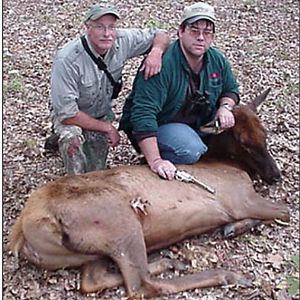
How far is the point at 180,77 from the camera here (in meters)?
5.03

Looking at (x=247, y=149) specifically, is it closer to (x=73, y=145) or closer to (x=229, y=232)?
(x=229, y=232)

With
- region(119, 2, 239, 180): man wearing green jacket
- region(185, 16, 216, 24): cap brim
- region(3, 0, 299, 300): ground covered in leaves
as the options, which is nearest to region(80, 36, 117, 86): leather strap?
region(119, 2, 239, 180): man wearing green jacket

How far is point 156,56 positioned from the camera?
509 cm

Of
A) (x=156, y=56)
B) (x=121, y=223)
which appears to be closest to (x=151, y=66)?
(x=156, y=56)

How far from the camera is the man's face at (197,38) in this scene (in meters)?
4.98

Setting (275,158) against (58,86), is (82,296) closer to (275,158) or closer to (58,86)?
(58,86)

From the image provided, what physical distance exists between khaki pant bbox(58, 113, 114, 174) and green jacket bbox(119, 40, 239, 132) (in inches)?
15.6

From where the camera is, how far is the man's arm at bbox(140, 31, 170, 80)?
4988 mm

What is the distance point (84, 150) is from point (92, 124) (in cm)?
36

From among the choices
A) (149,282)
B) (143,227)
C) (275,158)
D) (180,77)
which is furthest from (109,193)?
(275,158)

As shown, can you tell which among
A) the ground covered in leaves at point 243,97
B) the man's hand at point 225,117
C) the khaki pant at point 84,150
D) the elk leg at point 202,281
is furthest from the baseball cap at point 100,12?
the elk leg at point 202,281

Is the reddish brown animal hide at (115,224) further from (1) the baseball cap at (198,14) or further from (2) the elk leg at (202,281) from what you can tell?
(1) the baseball cap at (198,14)

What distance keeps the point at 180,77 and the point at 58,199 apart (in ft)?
4.05

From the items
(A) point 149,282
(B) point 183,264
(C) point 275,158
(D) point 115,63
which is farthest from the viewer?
(C) point 275,158
